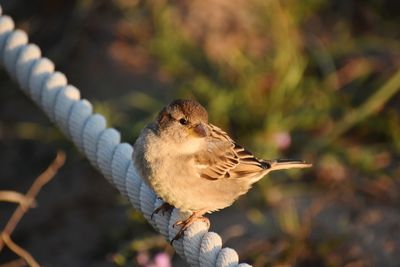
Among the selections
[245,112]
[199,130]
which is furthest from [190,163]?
[245,112]

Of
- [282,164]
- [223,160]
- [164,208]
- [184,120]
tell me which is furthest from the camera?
[282,164]

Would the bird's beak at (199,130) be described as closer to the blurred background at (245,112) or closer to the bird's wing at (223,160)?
the bird's wing at (223,160)

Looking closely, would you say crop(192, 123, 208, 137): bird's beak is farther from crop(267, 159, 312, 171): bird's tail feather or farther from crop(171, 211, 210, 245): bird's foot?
crop(267, 159, 312, 171): bird's tail feather

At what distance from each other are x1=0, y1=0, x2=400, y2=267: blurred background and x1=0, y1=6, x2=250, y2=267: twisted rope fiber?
800 mm

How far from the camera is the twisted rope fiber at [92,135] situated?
3.00 m

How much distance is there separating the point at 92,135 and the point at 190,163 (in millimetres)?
430

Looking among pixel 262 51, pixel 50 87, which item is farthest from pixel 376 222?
pixel 50 87

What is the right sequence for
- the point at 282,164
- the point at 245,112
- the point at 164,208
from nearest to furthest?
the point at 164,208
the point at 282,164
the point at 245,112

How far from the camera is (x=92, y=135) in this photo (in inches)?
138

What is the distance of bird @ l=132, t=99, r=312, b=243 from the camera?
3371 mm

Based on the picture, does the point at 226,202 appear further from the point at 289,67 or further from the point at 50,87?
the point at 289,67

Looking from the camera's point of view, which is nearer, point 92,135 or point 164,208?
point 164,208

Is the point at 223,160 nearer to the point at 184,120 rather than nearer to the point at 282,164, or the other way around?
the point at 184,120

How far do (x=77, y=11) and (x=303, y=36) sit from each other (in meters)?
1.81
